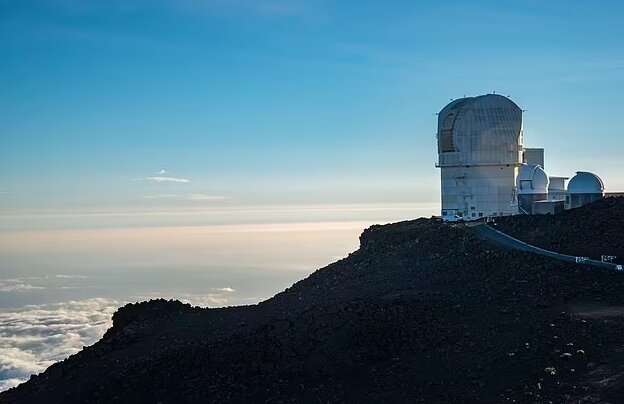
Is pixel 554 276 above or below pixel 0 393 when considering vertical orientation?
above

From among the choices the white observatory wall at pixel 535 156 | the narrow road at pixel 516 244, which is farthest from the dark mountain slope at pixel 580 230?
the white observatory wall at pixel 535 156

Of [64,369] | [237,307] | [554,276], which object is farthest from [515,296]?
[64,369]

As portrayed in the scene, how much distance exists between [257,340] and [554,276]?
1395cm

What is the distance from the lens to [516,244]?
38188mm

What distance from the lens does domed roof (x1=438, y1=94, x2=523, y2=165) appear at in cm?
5275

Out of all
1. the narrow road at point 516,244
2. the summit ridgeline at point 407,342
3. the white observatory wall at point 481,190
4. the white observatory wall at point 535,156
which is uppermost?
the white observatory wall at point 535,156

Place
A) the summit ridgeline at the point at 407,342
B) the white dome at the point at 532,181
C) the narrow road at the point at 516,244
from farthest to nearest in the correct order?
the white dome at the point at 532,181 < the narrow road at the point at 516,244 < the summit ridgeline at the point at 407,342

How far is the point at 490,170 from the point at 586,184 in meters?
7.11

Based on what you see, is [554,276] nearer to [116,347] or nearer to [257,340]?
[257,340]

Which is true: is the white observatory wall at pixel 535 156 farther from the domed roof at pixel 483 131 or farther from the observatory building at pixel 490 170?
the domed roof at pixel 483 131

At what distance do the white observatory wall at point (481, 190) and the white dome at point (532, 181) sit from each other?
0.79 meters

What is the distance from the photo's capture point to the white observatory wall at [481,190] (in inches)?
2121

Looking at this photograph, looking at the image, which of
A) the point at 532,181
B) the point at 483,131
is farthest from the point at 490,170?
the point at 532,181

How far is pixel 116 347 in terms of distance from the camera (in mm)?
33438
